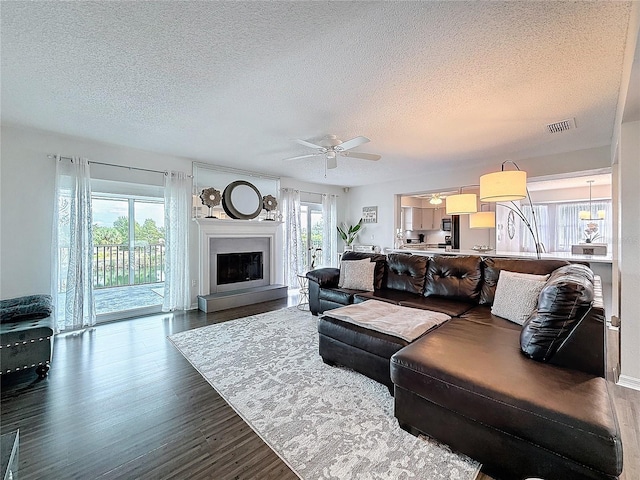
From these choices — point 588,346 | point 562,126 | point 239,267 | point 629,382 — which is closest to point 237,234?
point 239,267

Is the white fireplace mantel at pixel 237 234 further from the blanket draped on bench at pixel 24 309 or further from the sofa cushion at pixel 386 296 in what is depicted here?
the sofa cushion at pixel 386 296

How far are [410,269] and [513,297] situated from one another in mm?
1368

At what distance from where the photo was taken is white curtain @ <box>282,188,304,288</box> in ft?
19.9

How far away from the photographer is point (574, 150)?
4066 millimetres

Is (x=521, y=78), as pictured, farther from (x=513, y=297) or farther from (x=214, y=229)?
(x=214, y=229)

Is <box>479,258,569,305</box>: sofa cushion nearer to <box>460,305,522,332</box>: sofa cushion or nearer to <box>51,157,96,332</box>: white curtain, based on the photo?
<box>460,305,522,332</box>: sofa cushion

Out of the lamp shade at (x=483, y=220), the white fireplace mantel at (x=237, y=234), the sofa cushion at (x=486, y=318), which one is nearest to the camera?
the sofa cushion at (x=486, y=318)

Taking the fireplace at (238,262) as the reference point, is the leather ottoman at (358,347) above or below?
below

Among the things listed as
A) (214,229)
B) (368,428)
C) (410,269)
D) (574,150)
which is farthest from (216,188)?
(574,150)

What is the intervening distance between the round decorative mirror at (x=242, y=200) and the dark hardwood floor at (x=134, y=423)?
286 centimetres

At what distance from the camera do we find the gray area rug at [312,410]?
4.95 ft

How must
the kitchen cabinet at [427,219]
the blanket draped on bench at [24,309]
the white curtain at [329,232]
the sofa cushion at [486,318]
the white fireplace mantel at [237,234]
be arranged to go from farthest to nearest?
the kitchen cabinet at [427,219] < the white curtain at [329,232] < the white fireplace mantel at [237,234] < the blanket draped on bench at [24,309] < the sofa cushion at [486,318]

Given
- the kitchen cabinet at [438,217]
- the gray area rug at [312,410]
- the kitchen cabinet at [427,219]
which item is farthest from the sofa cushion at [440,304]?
the kitchen cabinet at [438,217]

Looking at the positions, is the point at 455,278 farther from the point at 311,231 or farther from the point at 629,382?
the point at 311,231
